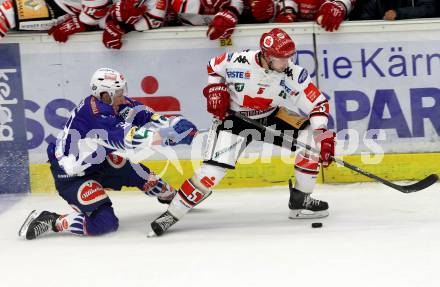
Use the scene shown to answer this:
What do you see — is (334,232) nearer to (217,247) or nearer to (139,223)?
(217,247)

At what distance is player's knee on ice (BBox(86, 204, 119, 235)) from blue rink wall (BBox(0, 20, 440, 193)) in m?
1.15

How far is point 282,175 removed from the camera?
6195 mm

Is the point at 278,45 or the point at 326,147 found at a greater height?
the point at 278,45

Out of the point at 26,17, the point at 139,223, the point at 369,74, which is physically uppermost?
the point at 26,17

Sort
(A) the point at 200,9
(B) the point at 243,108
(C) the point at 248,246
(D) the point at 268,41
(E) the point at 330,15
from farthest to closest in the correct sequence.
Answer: (A) the point at 200,9 < (E) the point at 330,15 < (B) the point at 243,108 < (D) the point at 268,41 < (C) the point at 248,246

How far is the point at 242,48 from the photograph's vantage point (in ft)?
20.1

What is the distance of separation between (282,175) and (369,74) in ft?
2.98

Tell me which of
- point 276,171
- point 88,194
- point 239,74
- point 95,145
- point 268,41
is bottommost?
point 276,171

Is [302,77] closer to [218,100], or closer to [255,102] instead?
[255,102]

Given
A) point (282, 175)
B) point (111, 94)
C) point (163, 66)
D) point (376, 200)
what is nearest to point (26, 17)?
point (163, 66)

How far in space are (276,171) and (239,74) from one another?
4.21ft

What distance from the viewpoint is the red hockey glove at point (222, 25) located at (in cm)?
598

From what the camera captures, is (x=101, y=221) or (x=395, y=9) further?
(x=395, y=9)

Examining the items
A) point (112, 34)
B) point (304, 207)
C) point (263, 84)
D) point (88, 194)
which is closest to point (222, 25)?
point (112, 34)
